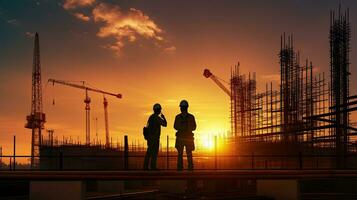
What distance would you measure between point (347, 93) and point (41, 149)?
194 ft

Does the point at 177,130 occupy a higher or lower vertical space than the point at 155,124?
lower

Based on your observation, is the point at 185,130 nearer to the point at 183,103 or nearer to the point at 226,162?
the point at 183,103

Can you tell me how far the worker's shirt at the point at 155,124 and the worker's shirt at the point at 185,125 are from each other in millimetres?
432

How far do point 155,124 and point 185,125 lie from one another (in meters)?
0.95

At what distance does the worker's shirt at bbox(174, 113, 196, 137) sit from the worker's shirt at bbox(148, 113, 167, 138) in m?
0.43

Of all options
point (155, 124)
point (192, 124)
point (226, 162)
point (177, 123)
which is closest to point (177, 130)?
point (177, 123)

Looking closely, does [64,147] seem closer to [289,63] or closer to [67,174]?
[289,63]

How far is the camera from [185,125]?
1416cm

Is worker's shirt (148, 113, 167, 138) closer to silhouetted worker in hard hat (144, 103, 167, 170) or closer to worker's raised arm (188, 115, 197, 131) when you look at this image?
silhouetted worker in hard hat (144, 103, 167, 170)

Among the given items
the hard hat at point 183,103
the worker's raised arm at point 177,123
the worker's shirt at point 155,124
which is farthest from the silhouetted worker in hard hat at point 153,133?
the hard hat at point 183,103

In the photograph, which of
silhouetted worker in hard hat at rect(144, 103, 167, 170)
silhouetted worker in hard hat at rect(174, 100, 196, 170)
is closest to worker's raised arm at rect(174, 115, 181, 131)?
silhouetted worker in hard hat at rect(174, 100, 196, 170)

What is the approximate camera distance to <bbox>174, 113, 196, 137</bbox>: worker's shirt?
1416 cm

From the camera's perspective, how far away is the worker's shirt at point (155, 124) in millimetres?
14094

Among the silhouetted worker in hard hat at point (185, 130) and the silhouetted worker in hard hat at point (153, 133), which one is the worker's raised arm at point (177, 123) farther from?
the silhouetted worker in hard hat at point (153, 133)
